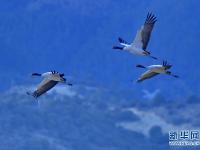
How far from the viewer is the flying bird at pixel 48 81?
200 feet

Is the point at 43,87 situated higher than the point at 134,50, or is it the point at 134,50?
the point at 134,50

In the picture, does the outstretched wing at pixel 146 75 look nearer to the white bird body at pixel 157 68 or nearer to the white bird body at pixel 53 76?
the white bird body at pixel 157 68

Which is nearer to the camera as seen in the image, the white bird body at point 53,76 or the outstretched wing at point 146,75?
the white bird body at point 53,76

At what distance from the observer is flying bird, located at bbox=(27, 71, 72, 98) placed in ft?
200

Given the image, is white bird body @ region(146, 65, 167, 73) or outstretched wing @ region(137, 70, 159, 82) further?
outstretched wing @ region(137, 70, 159, 82)

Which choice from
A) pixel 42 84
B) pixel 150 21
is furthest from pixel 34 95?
pixel 150 21

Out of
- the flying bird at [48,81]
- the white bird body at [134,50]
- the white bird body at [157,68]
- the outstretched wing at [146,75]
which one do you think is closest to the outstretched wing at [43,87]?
the flying bird at [48,81]

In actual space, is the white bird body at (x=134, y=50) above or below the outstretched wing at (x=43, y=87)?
above

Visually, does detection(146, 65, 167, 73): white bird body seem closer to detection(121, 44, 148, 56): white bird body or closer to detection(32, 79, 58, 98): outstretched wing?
detection(121, 44, 148, 56): white bird body

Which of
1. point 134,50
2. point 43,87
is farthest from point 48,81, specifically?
point 134,50

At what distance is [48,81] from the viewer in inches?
2438

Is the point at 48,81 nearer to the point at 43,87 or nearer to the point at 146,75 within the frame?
the point at 43,87

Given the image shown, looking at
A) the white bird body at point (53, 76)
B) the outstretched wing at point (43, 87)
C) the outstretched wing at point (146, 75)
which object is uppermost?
the outstretched wing at point (146, 75)

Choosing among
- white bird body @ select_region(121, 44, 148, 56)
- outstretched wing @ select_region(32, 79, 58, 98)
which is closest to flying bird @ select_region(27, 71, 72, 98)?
outstretched wing @ select_region(32, 79, 58, 98)
